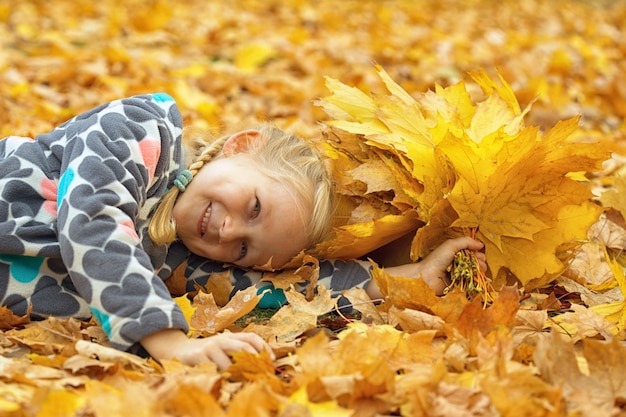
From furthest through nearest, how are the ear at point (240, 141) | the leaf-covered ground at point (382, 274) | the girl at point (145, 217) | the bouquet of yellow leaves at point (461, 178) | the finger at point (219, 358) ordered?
the ear at point (240, 141) → the bouquet of yellow leaves at point (461, 178) → the girl at point (145, 217) → the finger at point (219, 358) → the leaf-covered ground at point (382, 274)

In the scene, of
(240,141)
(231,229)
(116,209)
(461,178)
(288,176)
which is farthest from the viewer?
(240,141)

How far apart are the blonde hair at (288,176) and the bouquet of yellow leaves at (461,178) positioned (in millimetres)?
45

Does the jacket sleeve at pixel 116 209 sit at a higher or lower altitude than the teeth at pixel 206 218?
higher

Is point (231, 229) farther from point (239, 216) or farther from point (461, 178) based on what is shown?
point (461, 178)

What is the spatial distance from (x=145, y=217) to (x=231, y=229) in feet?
0.79

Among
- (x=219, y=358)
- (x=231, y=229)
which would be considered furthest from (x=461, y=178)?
(x=219, y=358)

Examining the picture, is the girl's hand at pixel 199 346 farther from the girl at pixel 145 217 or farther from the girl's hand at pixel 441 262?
the girl's hand at pixel 441 262

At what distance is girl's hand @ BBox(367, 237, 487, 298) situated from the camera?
78.4 inches

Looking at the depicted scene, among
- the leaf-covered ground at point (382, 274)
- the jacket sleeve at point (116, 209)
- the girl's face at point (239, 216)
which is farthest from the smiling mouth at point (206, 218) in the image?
the leaf-covered ground at point (382, 274)

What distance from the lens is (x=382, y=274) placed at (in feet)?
6.13

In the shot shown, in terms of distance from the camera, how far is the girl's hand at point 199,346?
1532mm

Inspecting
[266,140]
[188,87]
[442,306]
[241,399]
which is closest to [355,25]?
[188,87]

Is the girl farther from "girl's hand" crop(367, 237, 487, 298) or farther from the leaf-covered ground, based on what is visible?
the leaf-covered ground

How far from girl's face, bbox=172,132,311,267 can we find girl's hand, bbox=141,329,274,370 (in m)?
0.44
